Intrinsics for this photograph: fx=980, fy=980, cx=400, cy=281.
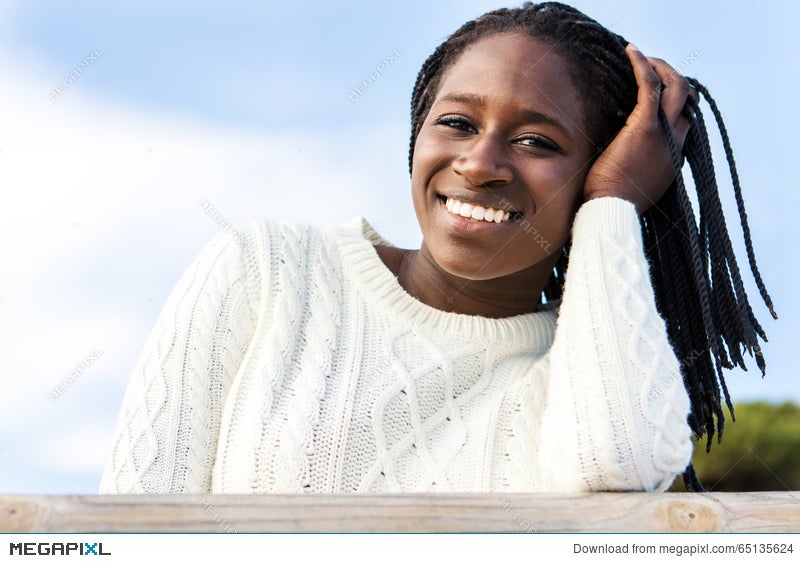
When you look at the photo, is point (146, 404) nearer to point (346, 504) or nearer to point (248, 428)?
point (248, 428)

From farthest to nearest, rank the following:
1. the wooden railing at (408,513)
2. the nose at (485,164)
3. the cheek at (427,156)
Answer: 1. the cheek at (427,156)
2. the nose at (485,164)
3. the wooden railing at (408,513)

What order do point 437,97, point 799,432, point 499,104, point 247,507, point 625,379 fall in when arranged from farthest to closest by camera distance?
1. point 799,432
2. point 437,97
3. point 499,104
4. point 625,379
5. point 247,507

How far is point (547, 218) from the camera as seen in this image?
2.74 m

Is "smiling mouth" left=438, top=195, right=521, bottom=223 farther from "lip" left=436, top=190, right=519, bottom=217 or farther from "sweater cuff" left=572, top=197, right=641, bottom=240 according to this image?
"sweater cuff" left=572, top=197, right=641, bottom=240

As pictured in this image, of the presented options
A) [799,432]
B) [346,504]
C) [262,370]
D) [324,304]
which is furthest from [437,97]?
[799,432]

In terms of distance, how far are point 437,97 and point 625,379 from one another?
3.34 feet

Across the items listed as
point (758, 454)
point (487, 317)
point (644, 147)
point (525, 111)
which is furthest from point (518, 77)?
point (758, 454)

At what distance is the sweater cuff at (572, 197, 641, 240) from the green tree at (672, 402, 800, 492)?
33.3 ft

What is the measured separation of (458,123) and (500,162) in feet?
0.64

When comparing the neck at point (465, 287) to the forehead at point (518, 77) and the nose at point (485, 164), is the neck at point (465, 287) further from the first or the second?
the forehead at point (518, 77)

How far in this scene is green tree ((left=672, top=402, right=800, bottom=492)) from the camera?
481 inches

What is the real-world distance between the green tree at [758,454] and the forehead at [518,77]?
10.2 metres

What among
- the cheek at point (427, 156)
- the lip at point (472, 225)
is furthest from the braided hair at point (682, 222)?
the lip at point (472, 225)

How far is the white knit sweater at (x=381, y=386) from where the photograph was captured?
92.0 inches
